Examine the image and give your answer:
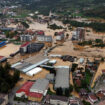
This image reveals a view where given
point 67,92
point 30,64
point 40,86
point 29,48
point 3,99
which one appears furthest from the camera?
point 29,48

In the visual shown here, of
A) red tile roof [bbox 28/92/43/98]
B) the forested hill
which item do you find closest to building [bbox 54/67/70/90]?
red tile roof [bbox 28/92/43/98]

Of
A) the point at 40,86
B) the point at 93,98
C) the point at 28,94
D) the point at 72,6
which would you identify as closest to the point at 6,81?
the point at 28,94

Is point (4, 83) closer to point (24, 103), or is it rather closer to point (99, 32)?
point (24, 103)

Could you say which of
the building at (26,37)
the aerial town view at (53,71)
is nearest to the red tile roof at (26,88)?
the aerial town view at (53,71)

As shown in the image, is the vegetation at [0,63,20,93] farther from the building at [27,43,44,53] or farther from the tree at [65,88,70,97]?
the building at [27,43,44,53]

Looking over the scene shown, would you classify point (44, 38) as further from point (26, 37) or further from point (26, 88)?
point (26, 88)

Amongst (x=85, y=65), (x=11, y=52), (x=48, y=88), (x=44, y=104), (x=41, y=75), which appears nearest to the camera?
(x=44, y=104)

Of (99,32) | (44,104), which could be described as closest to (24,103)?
(44,104)

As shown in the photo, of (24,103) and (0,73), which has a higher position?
(0,73)
